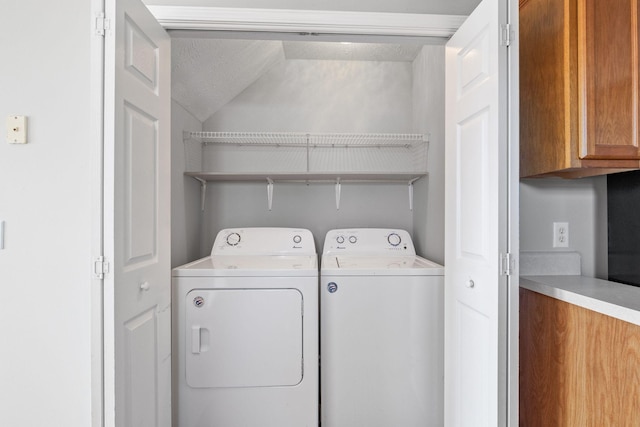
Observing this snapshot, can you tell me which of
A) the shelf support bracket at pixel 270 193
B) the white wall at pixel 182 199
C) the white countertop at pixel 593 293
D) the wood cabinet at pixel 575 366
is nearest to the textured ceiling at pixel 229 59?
the white wall at pixel 182 199

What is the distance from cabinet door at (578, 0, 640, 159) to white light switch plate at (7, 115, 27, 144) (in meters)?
2.04

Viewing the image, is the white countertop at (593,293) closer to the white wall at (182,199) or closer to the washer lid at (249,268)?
the washer lid at (249,268)

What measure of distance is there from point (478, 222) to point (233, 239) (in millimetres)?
1706

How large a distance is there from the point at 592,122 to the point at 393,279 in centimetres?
109

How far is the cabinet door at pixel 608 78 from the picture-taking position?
3.90 feet

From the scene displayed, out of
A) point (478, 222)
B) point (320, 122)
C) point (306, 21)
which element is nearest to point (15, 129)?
point (306, 21)

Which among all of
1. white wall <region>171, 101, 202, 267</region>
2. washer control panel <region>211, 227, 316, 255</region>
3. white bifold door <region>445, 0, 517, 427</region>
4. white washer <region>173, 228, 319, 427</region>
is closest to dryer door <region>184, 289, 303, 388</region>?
white washer <region>173, 228, 319, 427</region>

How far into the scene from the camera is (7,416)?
1386 millimetres

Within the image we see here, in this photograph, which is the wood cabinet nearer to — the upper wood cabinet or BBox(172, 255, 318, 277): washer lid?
the upper wood cabinet

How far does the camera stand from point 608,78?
1.20 meters

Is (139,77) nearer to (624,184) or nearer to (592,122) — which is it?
(592,122)

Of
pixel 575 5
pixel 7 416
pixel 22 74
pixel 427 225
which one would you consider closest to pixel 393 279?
pixel 427 225

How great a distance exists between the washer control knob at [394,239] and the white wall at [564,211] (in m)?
1.08

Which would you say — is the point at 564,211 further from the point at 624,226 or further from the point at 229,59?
the point at 229,59
